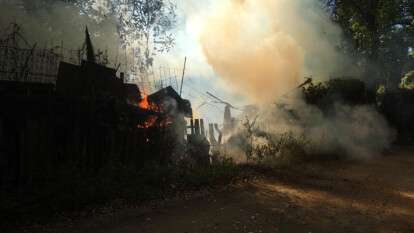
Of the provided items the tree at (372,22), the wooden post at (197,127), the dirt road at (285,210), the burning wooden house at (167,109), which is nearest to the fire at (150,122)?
the burning wooden house at (167,109)

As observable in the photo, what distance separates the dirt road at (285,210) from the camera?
6156mm

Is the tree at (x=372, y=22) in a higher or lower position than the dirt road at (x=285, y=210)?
higher

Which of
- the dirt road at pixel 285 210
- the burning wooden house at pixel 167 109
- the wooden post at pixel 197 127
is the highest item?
the burning wooden house at pixel 167 109

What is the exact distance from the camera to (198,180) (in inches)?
352

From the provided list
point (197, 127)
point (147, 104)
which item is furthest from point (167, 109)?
point (197, 127)

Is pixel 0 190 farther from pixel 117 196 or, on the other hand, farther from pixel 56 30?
pixel 56 30

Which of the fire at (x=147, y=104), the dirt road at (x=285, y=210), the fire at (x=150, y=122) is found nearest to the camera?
the dirt road at (x=285, y=210)

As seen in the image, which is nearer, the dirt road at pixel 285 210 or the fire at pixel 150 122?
the dirt road at pixel 285 210

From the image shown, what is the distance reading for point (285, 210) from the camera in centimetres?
718

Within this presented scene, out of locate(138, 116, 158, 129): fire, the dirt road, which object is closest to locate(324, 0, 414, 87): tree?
the dirt road

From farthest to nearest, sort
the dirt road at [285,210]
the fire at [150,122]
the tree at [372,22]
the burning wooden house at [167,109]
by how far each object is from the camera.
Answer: the tree at [372,22] → the burning wooden house at [167,109] → the fire at [150,122] → the dirt road at [285,210]

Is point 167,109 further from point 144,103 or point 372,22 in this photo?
point 372,22

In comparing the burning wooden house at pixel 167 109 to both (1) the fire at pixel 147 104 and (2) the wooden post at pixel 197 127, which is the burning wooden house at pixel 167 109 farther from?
(2) the wooden post at pixel 197 127

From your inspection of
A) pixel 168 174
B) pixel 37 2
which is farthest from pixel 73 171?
pixel 37 2
